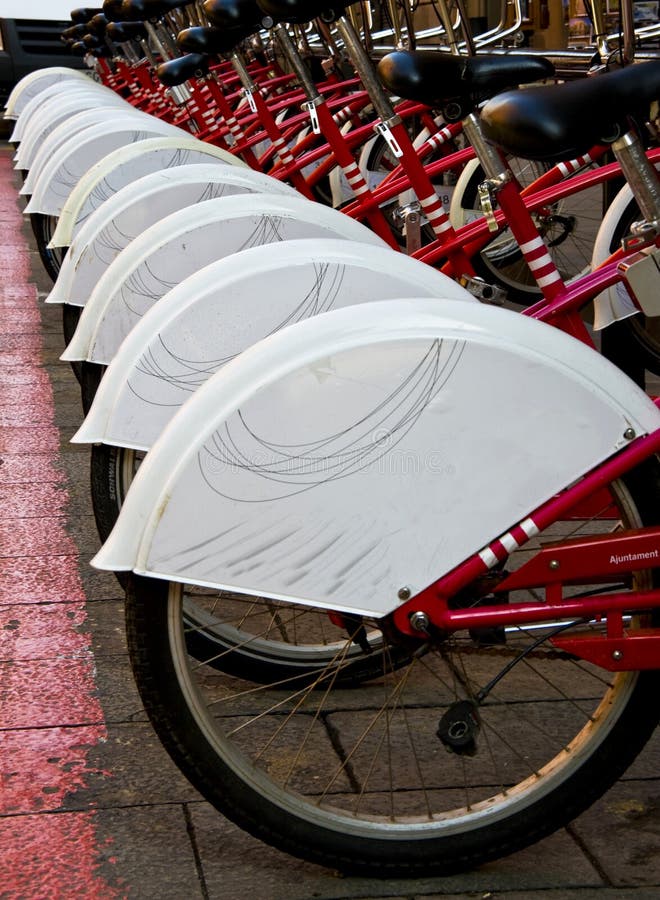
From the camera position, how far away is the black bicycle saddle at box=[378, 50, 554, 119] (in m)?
3.19

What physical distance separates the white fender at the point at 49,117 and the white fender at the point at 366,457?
488 cm

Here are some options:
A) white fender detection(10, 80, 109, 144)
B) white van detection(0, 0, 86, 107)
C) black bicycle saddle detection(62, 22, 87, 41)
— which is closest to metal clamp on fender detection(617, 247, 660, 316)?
white fender detection(10, 80, 109, 144)

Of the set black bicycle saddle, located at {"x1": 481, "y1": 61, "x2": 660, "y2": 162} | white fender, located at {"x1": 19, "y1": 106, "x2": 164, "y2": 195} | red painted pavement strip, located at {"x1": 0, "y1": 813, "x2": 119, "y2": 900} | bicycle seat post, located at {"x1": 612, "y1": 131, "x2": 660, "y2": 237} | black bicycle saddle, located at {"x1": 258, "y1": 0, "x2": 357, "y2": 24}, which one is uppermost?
black bicycle saddle, located at {"x1": 481, "y1": 61, "x2": 660, "y2": 162}

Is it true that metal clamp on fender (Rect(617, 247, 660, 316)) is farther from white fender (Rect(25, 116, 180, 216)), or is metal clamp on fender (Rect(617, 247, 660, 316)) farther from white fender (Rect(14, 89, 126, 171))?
white fender (Rect(14, 89, 126, 171))

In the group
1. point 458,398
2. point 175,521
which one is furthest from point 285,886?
point 458,398

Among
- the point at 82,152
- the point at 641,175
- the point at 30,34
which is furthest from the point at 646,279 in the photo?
the point at 30,34

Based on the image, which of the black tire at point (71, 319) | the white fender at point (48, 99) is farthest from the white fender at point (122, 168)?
the white fender at point (48, 99)

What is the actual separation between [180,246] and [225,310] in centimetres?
54

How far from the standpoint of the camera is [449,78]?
3.20 meters

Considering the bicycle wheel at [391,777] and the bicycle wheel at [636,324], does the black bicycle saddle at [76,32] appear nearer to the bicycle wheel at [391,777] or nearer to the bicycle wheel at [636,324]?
the bicycle wheel at [636,324]

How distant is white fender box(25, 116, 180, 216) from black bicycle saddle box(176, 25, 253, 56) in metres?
0.94

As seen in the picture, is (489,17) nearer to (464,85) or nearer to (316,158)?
(316,158)

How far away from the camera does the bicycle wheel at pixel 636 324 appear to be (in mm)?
4566

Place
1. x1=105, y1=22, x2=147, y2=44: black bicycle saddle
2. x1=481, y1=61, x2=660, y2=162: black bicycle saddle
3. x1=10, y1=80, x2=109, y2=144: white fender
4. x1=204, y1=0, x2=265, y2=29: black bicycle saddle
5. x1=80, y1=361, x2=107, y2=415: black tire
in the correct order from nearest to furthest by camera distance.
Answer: x1=481, y1=61, x2=660, y2=162: black bicycle saddle
x1=80, y1=361, x2=107, y2=415: black tire
x1=204, y1=0, x2=265, y2=29: black bicycle saddle
x1=10, y1=80, x2=109, y2=144: white fender
x1=105, y1=22, x2=147, y2=44: black bicycle saddle
